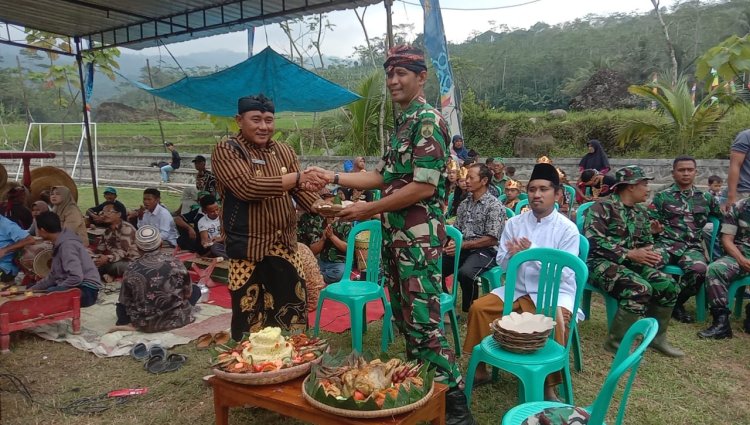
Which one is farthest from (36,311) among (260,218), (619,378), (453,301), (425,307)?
(619,378)

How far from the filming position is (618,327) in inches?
175

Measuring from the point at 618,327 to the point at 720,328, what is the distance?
1.13 m

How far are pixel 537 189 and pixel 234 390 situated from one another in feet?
8.14

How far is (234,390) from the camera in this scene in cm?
270

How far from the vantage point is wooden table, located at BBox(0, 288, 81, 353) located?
458 cm

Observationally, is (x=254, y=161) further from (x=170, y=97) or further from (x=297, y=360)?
(x=170, y=97)

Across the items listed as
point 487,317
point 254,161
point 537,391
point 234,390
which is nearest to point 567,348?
point 537,391

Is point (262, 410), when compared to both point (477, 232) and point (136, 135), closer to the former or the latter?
point (477, 232)

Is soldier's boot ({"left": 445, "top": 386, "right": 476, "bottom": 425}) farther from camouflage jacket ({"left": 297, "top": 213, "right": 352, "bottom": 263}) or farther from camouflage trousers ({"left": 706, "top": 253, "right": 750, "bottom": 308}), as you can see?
camouflage jacket ({"left": 297, "top": 213, "right": 352, "bottom": 263})

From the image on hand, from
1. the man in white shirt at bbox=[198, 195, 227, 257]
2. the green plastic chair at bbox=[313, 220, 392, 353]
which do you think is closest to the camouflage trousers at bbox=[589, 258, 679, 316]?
the green plastic chair at bbox=[313, 220, 392, 353]

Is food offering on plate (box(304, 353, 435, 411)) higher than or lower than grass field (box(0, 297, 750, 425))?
higher

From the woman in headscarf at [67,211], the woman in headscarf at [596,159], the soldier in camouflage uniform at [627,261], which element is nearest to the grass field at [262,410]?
the soldier in camouflage uniform at [627,261]

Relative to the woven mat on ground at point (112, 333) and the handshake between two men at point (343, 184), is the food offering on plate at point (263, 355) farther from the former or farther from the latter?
the woven mat on ground at point (112, 333)

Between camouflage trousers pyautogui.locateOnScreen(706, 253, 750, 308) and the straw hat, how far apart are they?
942cm
